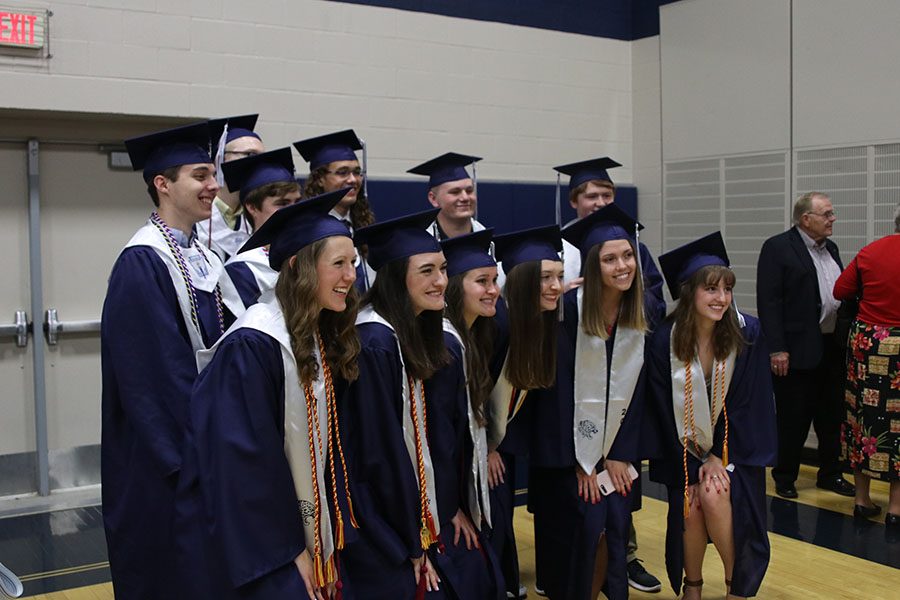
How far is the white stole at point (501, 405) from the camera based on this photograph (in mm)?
4016

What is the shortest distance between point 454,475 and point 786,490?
353cm

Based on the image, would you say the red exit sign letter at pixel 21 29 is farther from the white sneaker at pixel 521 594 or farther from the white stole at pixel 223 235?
the white sneaker at pixel 521 594

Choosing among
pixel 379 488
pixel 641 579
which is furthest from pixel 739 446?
pixel 379 488

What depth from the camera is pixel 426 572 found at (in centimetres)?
336

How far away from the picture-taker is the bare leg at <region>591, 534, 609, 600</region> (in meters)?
4.15

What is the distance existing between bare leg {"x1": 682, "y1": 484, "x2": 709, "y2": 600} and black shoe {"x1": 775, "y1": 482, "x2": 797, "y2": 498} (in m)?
2.32

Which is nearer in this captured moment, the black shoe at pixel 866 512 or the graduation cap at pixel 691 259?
the graduation cap at pixel 691 259

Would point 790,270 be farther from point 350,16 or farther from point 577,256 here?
point 350,16

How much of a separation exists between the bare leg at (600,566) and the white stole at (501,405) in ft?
2.04

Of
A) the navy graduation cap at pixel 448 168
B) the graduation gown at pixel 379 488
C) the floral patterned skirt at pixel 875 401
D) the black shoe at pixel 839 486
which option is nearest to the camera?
the graduation gown at pixel 379 488

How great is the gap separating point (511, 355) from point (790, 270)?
10.4 ft

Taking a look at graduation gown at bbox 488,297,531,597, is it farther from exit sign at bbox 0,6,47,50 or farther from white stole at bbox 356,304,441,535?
exit sign at bbox 0,6,47,50

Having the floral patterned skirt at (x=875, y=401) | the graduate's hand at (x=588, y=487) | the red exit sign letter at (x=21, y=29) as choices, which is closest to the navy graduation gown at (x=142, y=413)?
the graduate's hand at (x=588, y=487)

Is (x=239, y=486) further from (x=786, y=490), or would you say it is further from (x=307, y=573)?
(x=786, y=490)
